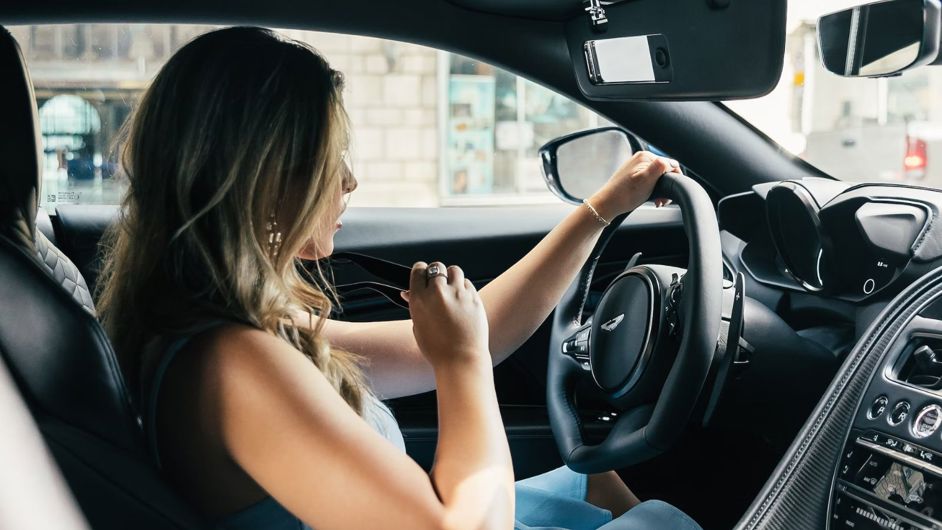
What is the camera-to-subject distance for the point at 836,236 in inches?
66.2

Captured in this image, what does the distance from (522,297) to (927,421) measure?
65 centimetres

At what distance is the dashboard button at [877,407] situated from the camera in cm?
133

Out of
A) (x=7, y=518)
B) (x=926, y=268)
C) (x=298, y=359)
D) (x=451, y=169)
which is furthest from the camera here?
(x=451, y=169)

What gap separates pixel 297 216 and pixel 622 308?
655 mm

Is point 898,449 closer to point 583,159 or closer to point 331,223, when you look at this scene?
point 331,223

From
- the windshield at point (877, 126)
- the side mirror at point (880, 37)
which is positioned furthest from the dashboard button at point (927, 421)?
the windshield at point (877, 126)

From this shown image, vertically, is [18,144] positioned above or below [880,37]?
A: below

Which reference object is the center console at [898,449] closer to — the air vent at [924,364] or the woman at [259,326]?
the air vent at [924,364]

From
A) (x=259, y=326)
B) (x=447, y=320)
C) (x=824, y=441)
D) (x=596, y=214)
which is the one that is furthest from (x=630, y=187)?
(x=259, y=326)

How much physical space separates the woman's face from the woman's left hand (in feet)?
1.49

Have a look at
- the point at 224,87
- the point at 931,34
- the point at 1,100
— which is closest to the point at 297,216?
the point at 224,87

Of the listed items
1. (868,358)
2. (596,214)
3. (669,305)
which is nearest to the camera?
(868,358)

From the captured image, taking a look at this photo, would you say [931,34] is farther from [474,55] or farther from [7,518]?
[7,518]

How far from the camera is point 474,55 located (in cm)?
208
